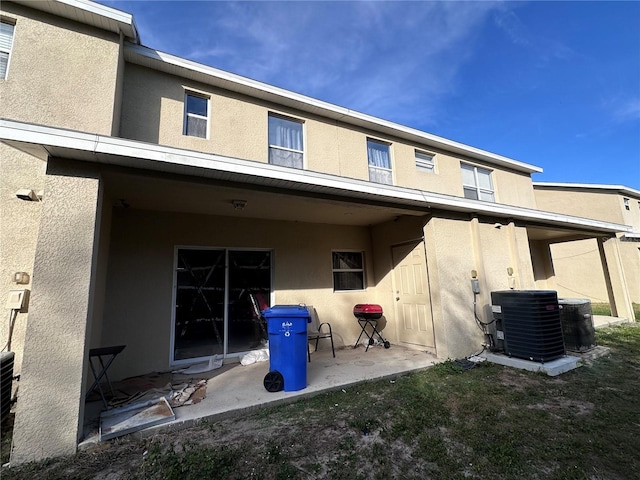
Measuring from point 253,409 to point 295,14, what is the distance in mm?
7812

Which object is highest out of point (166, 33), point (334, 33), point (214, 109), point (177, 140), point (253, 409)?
point (334, 33)

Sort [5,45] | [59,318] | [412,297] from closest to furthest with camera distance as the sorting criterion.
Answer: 1. [59,318]
2. [5,45]
3. [412,297]

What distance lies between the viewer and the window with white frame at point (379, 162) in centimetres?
730

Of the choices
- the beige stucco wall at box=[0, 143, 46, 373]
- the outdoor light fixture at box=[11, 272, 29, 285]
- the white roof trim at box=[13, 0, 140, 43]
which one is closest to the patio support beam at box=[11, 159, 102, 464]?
the beige stucco wall at box=[0, 143, 46, 373]

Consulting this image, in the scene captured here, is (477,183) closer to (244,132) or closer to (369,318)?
(369,318)

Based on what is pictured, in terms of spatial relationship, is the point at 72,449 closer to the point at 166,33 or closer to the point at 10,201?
the point at 10,201

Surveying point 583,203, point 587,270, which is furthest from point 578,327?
point 583,203

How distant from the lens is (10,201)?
11.9 feet

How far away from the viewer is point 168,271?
16.7 feet

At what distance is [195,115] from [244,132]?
95cm

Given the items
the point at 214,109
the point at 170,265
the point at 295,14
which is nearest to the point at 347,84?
the point at 295,14

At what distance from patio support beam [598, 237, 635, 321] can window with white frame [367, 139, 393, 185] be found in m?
8.30

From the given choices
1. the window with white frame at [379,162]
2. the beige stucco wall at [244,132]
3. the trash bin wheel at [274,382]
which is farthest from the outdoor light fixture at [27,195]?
the window with white frame at [379,162]

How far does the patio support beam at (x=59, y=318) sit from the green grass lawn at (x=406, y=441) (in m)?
0.25
